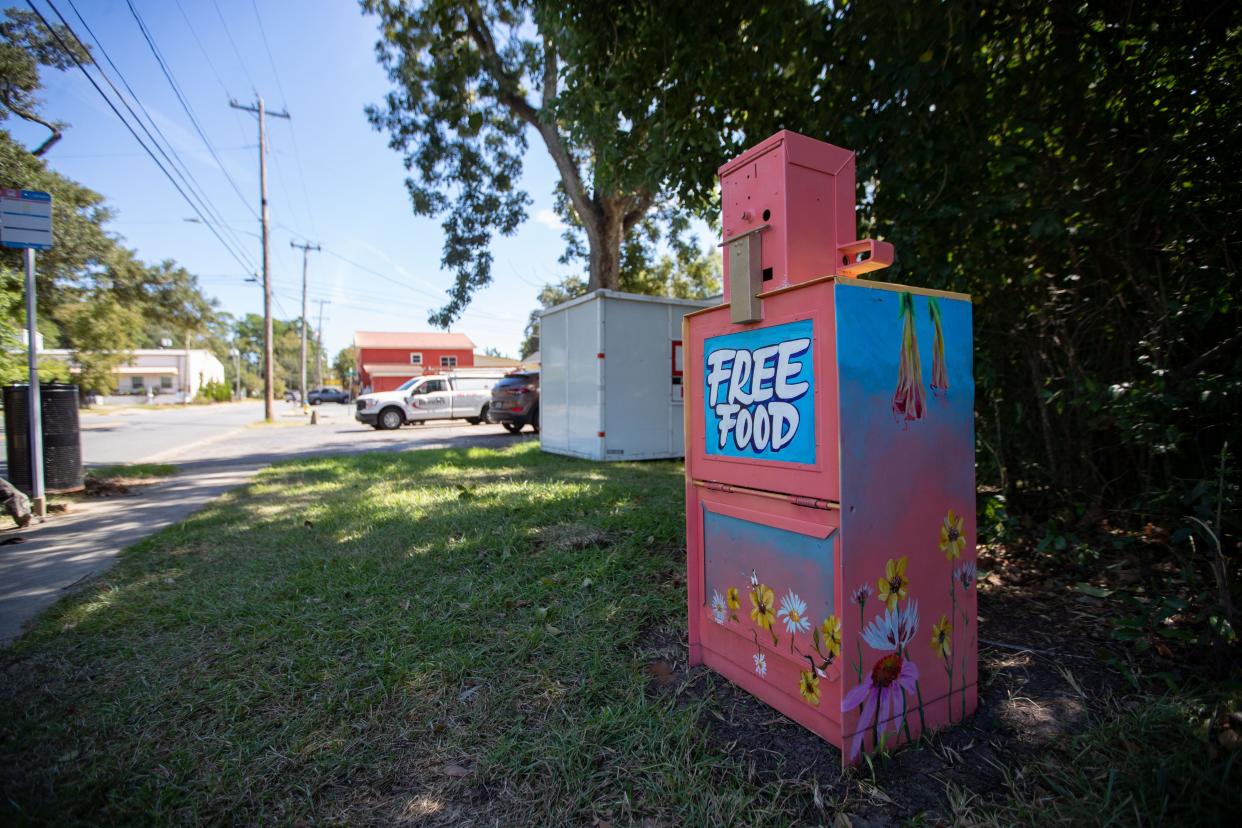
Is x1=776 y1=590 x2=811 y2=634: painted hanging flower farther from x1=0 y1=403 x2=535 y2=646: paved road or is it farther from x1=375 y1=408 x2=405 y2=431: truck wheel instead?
x1=375 y1=408 x2=405 y2=431: truck wheel

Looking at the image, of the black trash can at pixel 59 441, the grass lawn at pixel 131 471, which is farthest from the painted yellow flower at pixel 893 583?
the grass lawn at pixel 131 471

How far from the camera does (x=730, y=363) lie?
223 centimetres

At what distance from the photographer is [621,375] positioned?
28.6ft

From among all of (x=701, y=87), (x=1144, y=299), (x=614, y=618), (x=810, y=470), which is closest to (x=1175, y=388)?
(x=1144, y=299)

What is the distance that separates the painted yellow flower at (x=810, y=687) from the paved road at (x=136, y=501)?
164 inches

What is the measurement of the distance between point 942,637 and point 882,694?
14.5 inches

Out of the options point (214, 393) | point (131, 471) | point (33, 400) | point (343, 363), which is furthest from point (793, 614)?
point (343, 363)

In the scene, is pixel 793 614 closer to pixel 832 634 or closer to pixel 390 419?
pixel 832 634

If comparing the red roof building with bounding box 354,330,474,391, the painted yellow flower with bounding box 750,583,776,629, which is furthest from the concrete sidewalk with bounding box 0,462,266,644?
the red roof building with bounding box 354,330,474,391

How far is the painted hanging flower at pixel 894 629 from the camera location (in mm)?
1850

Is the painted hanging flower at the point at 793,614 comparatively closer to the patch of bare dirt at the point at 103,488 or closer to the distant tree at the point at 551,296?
the patch of bare dirt at the point at 103,488

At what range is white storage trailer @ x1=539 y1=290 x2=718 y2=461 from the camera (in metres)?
8.60

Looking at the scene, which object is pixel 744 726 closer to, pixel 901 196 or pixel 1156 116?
pixel 901 196

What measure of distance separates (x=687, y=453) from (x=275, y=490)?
6628mm
